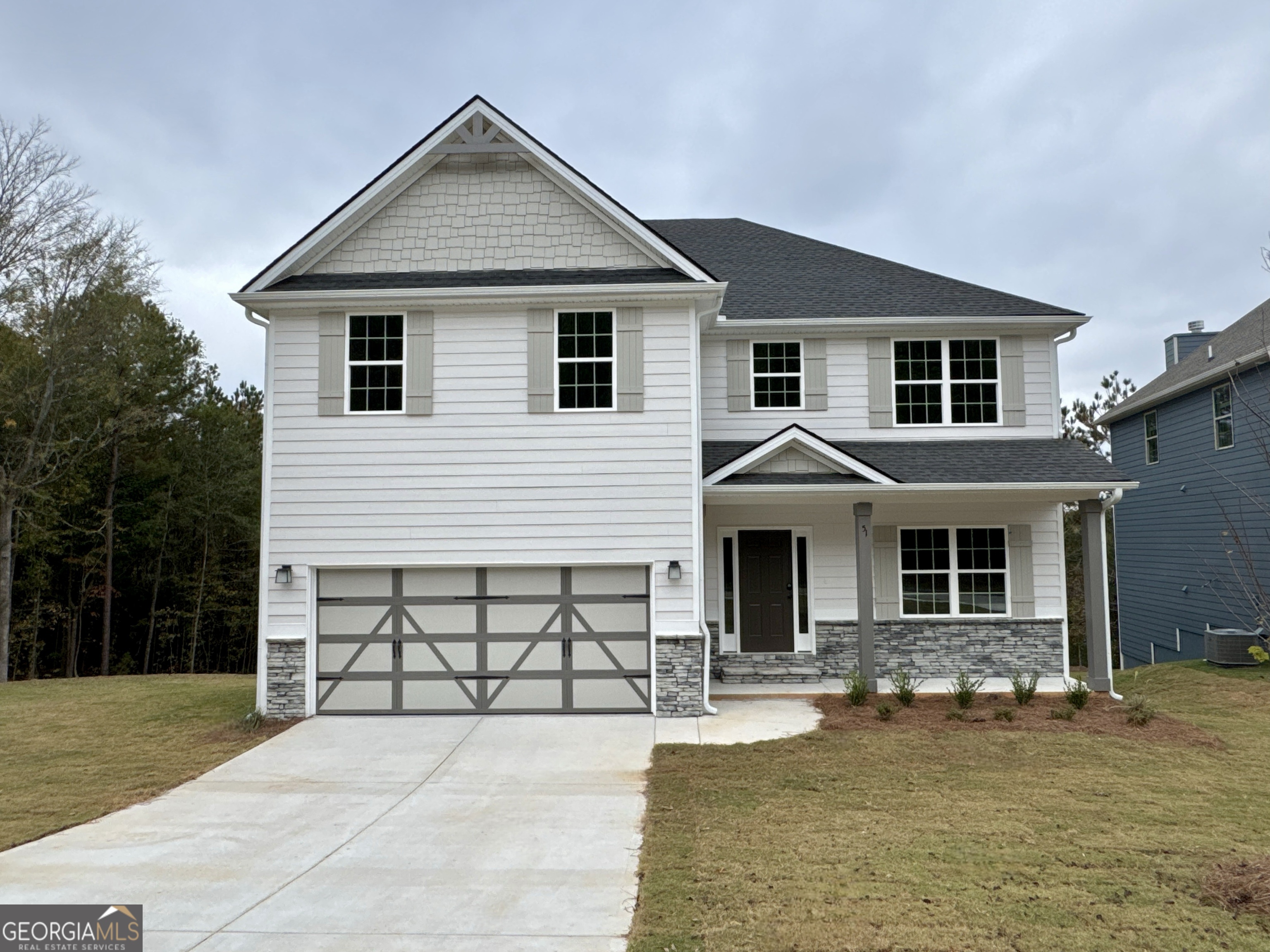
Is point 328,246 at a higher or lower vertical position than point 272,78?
lower

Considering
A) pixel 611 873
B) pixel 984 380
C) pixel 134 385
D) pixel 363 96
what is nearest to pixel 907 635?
pixel 984 380

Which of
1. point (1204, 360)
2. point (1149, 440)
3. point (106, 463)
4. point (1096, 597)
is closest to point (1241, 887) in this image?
point (1096, 597)

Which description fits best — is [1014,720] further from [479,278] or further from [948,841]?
[479,278]

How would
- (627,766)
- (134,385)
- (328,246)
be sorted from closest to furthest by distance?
(627,766) < (328,246) < (134,385)

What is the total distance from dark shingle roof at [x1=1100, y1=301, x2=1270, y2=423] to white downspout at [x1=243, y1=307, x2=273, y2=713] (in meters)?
15.4

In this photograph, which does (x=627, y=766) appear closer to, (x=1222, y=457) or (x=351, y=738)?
(x=351, y=738)

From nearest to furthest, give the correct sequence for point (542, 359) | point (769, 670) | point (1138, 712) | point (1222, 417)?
point (1138, 712) < point (542, 359) < point (769, 670) < point (1222, 417)

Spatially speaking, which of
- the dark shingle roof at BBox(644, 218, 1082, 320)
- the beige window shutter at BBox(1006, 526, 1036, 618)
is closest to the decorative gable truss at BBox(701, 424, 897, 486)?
the dark shingle roof at BBox(644, 218, 1082, 320)

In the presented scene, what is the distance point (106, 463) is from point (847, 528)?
20.5m

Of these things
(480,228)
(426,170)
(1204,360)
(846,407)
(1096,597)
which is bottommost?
(1096,597)

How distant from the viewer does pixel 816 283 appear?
15.2 metres

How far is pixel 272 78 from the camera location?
1478 cm

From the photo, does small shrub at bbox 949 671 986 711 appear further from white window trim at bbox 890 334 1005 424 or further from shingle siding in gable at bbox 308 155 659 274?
shingle siding in gable at bbox 308 155 659 274

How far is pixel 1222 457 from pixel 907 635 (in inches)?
348
